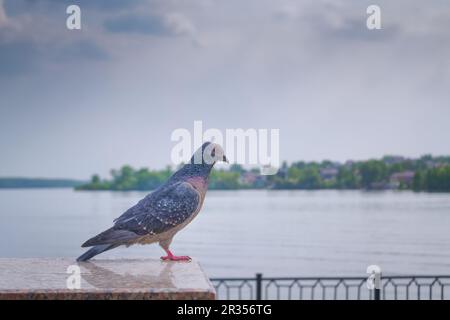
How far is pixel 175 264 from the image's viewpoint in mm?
6062

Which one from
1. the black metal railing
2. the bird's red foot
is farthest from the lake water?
the bird's red foot

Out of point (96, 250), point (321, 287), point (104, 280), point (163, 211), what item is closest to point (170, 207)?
point (163, 211)

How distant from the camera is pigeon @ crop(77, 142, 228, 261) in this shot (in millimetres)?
6070

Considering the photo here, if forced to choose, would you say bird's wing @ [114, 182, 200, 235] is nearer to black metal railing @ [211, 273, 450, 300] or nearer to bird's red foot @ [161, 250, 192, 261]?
bird's red foot @ [161, 250, 192, 261]

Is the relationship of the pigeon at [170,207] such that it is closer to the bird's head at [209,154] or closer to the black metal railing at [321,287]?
the bird's head at [209,154]

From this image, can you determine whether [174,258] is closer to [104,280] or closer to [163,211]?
[163,211]

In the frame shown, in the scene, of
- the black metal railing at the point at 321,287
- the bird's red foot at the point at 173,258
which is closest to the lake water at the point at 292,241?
the black metal railing at the point at 321,287

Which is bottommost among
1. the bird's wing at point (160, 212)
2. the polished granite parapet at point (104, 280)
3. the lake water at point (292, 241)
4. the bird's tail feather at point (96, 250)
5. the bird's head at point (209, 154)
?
the lake water at point (292, 241)

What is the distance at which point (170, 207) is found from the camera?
6.15m

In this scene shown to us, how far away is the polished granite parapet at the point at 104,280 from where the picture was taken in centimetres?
491

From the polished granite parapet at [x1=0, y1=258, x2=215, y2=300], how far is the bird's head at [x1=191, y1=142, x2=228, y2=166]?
0.82 meters

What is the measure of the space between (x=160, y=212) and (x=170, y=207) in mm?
89
